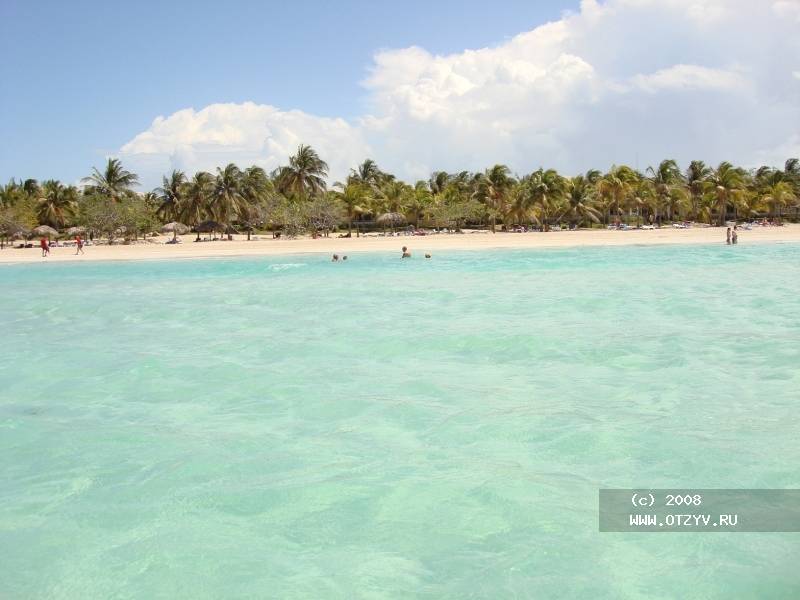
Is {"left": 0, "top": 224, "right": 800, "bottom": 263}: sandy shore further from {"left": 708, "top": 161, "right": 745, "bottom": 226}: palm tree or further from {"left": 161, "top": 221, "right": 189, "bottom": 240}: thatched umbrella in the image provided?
{"left": 708, "top": 161, "right": 745, "bottom": 226}: palm tree

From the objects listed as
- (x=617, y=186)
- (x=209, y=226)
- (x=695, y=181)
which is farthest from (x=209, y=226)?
(x=695, y=181)

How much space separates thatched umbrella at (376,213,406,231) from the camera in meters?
60.4

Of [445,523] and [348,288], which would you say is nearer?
[445,523]

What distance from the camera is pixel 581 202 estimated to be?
61.0 m

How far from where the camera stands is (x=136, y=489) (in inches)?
227

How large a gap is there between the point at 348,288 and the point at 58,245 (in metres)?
38.9

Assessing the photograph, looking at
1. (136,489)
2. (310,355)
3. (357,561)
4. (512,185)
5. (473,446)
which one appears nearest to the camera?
(357,561)

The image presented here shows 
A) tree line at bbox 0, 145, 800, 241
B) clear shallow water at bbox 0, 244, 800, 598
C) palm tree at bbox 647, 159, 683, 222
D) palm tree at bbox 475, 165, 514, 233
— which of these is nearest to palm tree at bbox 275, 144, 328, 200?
tree line at bbox 0, 145, 800, 241

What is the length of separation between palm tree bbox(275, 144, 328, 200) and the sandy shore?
1294cm

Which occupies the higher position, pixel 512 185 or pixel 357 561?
pixel 512 185

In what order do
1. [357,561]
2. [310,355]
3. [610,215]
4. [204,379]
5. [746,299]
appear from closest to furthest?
1. [357,561]
2. [204,379]
3. [310,355]
4. [746,299]
5. [610,215]

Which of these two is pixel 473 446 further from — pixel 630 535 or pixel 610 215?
pixel 610 215

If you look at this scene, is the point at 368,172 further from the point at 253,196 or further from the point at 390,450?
the point at 390,450

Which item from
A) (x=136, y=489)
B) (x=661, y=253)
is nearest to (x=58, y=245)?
(x=661, y=253)
